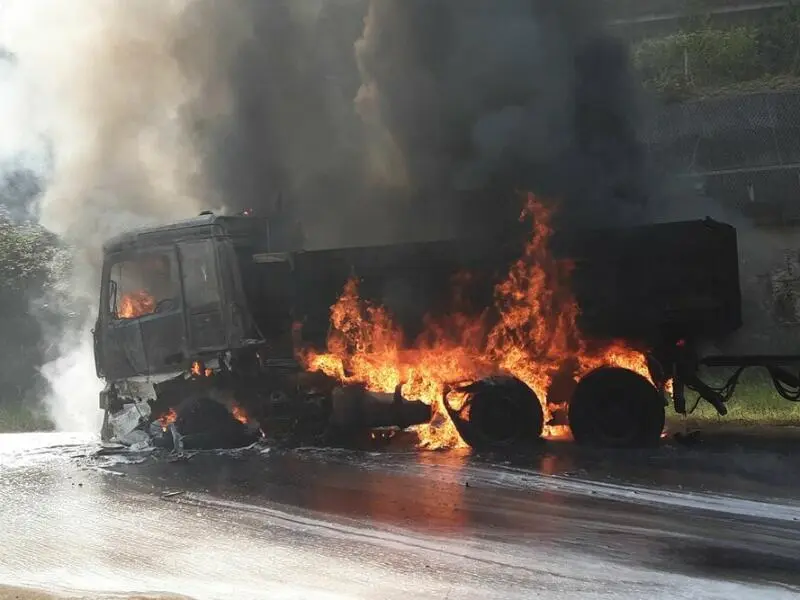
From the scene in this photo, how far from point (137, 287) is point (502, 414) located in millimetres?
4958

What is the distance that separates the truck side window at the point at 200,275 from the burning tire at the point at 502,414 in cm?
338

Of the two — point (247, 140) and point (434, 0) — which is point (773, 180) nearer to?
point (434, 0)

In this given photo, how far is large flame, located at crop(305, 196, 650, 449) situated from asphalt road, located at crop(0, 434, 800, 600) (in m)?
1.00

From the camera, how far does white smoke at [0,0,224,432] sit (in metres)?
→ 15.3

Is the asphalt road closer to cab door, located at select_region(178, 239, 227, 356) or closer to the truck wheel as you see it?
the truck wheel

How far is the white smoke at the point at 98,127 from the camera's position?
15.3 m

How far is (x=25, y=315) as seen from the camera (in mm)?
18797

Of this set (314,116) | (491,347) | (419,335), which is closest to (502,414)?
(491,347)

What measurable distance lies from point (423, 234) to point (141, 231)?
12.1 feet

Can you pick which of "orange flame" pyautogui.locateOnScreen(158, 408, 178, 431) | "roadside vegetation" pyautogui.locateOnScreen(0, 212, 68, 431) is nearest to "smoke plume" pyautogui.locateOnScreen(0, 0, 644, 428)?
"roadside vegetation" pyautogui.locateOnScreen(0, 212, 68, 431)

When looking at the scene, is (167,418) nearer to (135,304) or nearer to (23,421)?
(135,304)

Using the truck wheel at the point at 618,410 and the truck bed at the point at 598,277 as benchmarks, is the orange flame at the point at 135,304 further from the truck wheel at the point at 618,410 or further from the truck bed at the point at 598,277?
the truck wheel at the point at 618,410

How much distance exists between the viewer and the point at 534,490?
295 inches

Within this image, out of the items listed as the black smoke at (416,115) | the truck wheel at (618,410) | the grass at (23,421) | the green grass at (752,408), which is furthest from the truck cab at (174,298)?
the green grass at (752,408)
